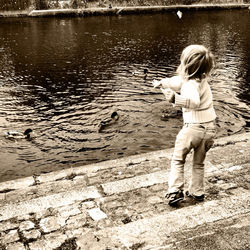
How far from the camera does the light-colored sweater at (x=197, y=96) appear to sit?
3.77 m

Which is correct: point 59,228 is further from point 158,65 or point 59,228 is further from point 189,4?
point 189,4

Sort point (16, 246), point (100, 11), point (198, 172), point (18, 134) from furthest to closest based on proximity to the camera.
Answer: point (100, 11), point (18, 134), point (198, 172), point (16, 246)

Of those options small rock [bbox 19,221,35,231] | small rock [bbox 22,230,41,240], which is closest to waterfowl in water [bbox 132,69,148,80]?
small rock [bbox 19,221,35,231]

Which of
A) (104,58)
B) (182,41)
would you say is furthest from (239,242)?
(182,41)

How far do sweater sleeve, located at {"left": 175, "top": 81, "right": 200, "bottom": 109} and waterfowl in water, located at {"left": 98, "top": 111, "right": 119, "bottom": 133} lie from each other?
18.6ft

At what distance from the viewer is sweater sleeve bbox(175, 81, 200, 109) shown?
372 cm

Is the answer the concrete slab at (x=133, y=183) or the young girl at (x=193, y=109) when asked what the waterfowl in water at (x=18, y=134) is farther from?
the young girl at (x=193, y=109)

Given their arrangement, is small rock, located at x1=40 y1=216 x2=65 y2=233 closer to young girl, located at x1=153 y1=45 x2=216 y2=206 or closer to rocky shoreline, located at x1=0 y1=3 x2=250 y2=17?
young girl, located at x1=153 y1=45 x2=216 y2=206

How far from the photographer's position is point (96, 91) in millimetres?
12617

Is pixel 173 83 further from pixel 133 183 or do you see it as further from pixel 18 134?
pixel 18 134

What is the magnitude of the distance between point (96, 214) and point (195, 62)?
2.03 m

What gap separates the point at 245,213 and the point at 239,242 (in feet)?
2.13

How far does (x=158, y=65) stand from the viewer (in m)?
16.1

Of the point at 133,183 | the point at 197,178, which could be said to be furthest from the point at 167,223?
the point at 133,183
